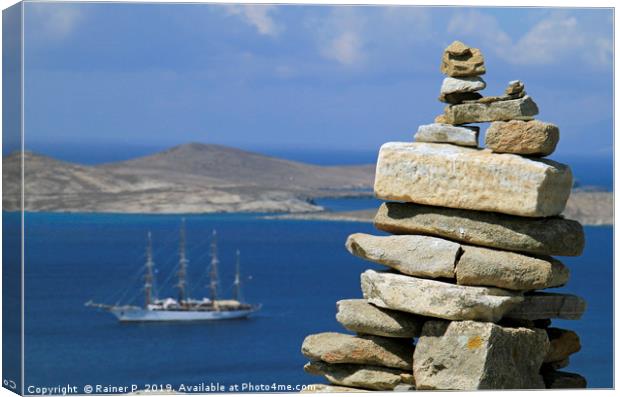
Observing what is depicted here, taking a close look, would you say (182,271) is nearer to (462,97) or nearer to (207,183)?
(207,183)

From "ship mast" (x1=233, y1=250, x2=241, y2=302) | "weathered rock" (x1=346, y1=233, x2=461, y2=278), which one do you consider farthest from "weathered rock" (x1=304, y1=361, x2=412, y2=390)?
"ship mast" (x1=233, y1=250, x2=241, y2=302)

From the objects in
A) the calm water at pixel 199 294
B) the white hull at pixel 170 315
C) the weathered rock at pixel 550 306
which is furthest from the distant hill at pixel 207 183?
the weathered rock at pixel 550 306

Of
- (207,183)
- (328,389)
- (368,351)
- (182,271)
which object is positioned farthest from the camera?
(182,271)

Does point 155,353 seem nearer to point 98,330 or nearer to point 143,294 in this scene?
point 98,330

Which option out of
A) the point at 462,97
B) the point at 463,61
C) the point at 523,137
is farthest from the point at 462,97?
the point at 523,137

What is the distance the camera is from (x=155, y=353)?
3550cm

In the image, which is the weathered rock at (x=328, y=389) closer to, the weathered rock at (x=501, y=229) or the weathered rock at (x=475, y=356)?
the weathered rock at (x=475, y=356)

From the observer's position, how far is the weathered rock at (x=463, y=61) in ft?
42.4

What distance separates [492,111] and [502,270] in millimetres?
1286

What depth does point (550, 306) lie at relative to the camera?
519 inches

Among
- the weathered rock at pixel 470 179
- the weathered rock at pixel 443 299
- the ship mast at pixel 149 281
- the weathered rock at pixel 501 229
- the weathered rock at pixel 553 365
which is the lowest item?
the ship mast at pixel 149 281

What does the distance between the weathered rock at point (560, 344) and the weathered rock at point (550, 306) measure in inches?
8.5

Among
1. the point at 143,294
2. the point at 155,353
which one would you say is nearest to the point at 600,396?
the point at 155,353

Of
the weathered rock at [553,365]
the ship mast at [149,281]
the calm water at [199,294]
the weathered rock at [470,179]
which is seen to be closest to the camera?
the weathered rock at [470,179]
